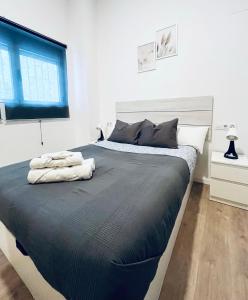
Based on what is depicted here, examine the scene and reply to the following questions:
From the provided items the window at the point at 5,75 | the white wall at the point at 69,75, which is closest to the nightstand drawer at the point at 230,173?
the white wall at the point at 69,75

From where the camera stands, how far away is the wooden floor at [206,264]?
1.05m

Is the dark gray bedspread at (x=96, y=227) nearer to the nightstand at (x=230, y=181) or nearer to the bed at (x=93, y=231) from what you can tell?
the bed at (x=93, y=231)

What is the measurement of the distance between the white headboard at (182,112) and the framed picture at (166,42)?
2.16 feet

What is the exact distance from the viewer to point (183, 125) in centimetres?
254

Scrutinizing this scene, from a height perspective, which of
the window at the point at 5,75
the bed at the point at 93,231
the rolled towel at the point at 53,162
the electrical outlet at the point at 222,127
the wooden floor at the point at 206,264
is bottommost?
the wooden floor at the point at 206,264

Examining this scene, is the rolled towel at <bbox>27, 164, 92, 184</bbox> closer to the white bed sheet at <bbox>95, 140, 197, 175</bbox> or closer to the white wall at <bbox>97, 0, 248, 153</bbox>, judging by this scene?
the white bed sheet at <bbox>95, 140, 197, 175</bbox>

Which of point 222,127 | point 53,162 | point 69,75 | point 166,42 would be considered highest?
point 166,42

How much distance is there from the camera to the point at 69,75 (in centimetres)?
325

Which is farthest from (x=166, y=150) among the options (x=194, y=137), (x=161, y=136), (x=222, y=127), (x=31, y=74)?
(x=31, y=74)

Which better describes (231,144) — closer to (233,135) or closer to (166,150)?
(233,135)

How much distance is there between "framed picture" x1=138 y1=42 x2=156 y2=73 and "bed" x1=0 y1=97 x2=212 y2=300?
201cm

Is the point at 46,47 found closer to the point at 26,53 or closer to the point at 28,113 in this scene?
the point at 26,53

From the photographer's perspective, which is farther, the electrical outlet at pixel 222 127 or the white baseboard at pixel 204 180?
the white baseboard at pixel 204 180

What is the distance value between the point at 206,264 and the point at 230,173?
3.44 feet
